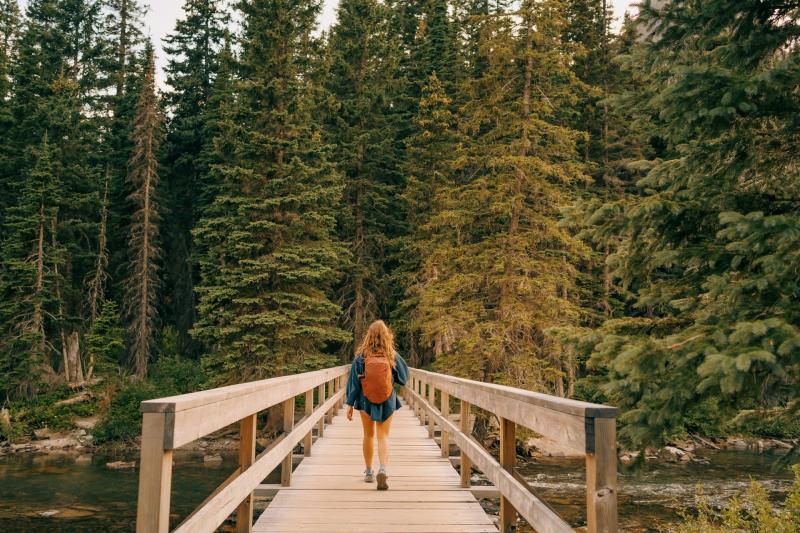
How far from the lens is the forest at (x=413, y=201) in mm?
5641

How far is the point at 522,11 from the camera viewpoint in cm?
2067

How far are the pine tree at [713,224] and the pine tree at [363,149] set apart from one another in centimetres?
2342

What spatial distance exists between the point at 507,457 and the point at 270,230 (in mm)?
21763

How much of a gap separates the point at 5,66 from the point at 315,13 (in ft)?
67.0

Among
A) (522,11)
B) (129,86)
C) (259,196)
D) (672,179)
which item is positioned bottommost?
(672,179)

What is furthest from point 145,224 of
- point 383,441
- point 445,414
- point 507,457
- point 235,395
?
point 507,457

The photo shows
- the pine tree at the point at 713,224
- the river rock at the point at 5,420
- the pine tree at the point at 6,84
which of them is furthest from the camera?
the pine tree at the point at 6,84

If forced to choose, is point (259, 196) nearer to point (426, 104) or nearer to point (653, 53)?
point (426, 104)

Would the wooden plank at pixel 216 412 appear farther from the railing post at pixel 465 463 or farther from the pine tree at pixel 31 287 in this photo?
the pine tree at pixel 31 287

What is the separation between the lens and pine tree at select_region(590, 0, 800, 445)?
4699 millimetres

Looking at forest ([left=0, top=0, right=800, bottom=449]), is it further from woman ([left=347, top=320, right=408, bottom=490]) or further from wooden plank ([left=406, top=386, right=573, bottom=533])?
woman ([left=347, top=320, right=408, bottom=490])

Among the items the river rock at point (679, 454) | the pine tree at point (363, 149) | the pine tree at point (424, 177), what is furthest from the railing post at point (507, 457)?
the pine tree at point (363, 149)

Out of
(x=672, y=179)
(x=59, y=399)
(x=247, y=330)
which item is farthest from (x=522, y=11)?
(x=59, y=399)

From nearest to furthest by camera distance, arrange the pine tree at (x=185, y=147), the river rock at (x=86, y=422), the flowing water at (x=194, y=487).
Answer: the flowing water at (x=194, y=487) < the river rock at (x=86, y=422) < the pine tree at (x=185, y=147)
